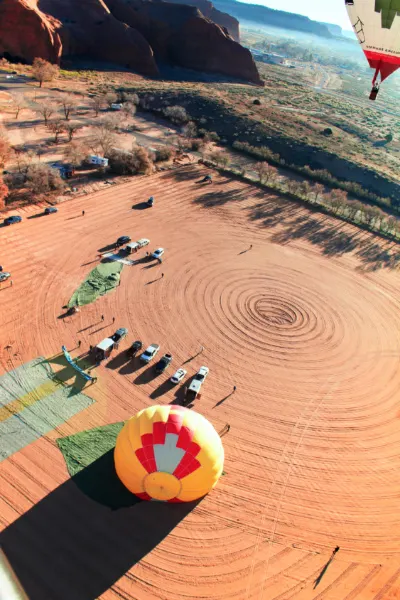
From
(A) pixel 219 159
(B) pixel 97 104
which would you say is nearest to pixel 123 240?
(A) pixel 219 159

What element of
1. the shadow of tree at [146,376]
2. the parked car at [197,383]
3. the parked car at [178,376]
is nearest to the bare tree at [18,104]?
the shadow of tree at [146,376]

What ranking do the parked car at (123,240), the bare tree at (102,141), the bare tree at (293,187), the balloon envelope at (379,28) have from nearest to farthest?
the balloon envelope at (379,28) → the parked car at (123,240) → the bare tree at (102,141) → the bare tree at (293,187)

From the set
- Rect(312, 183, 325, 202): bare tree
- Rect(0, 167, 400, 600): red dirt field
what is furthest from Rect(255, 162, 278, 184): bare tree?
Rect(0, 167, 400, 600): red dirt field

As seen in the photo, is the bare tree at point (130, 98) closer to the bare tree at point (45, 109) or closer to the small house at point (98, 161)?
the bare tree at point (45, 109)

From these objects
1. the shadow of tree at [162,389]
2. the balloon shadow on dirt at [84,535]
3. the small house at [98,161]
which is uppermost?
the small house at [98,161]

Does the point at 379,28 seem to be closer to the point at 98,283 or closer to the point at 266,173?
the point at 98,283
